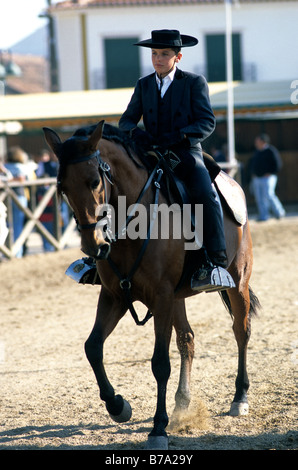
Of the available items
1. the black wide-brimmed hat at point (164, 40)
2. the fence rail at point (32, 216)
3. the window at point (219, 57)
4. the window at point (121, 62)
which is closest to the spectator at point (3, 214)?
the fence rail at point (32, 216)

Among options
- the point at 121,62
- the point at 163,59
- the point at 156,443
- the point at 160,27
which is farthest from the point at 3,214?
the point at 160,27

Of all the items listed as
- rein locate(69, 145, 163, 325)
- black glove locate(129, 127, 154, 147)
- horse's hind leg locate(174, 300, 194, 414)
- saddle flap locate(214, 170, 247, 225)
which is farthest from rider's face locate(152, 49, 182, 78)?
horse's hind leg locate(174, 300, 194, 414)

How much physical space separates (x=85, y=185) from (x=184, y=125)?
1.34 meters

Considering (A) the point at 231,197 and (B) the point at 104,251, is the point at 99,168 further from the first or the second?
(A) the point at 231,197

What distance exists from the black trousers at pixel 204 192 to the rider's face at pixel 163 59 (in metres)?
0.61

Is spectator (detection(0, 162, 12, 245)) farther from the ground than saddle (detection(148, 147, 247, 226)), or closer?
closer

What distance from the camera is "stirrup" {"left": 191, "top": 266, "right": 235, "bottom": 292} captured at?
511 centimetres

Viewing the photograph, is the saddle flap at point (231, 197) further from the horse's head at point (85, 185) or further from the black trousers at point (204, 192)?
the horse's head at point (85, 185)

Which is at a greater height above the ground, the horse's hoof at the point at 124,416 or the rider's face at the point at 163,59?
the rider's face at the point at 163,59

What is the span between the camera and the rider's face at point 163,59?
17.2ft

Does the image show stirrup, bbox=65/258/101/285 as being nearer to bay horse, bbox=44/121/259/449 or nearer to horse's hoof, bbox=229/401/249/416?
bay horse, bbox=44/121/259/449

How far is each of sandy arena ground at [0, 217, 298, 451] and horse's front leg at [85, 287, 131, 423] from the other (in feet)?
0.80

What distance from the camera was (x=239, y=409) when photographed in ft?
18.2
